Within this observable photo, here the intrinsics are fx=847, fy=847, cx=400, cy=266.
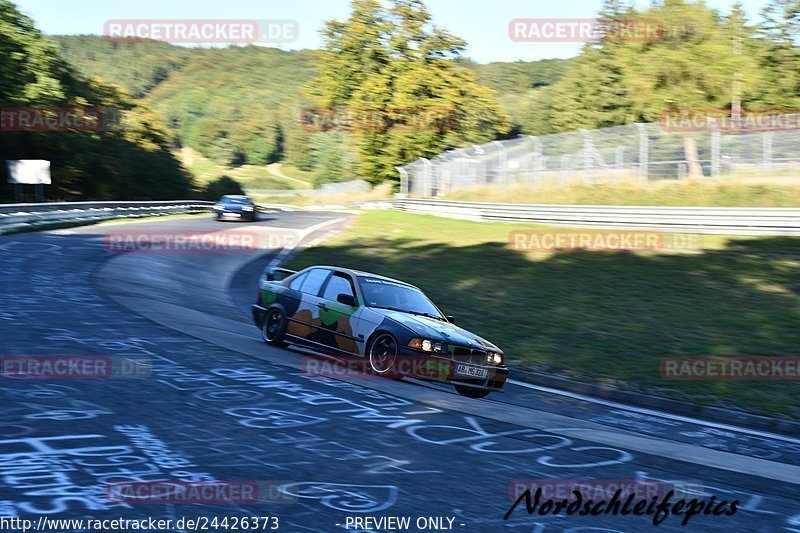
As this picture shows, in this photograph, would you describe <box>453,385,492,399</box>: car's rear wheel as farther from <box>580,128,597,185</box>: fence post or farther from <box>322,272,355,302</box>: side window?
<box>580,128,597,185</box>: fence post

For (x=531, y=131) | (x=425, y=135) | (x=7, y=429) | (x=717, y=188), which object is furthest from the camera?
(x=531, y=131)

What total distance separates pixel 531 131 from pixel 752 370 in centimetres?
8571

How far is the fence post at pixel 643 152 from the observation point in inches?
1184

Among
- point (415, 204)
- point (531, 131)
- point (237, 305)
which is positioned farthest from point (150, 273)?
point (531, 131)

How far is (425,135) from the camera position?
206ft


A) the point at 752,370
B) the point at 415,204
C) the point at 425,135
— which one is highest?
the point at 425,135

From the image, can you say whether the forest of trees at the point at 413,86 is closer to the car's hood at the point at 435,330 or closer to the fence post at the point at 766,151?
the fence post at the point at 766,151

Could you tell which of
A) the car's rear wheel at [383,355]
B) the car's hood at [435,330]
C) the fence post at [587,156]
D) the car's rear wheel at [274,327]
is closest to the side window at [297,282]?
the car's rear wheel at [274,327]

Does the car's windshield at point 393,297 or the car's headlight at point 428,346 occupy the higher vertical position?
the car's windshield at point 393,297

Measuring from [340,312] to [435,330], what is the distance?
151 centimetres

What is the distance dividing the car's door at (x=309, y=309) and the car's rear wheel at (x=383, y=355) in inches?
50.1

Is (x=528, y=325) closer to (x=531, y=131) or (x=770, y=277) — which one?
(x=770, y=277)

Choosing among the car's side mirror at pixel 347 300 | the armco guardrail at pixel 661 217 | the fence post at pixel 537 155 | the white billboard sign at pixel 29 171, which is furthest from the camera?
the white billboard sign at pixel 29 171

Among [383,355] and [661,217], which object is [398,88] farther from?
[383,355]
